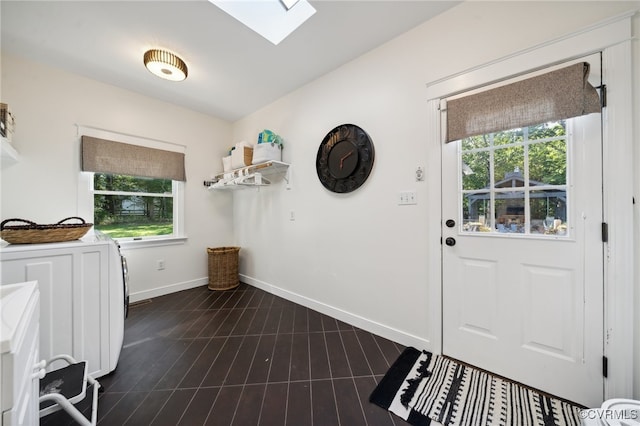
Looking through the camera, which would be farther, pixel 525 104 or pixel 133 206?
pixel 133 206

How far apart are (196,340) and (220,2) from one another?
2.71m

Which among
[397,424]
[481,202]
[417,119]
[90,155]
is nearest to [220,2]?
[417,119]

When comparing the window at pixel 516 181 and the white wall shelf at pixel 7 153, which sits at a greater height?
the white wall shelf at pixel 7 153

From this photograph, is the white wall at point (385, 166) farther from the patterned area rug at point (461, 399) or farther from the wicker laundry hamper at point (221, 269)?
the wicker laundry hamper at point (221, 269)

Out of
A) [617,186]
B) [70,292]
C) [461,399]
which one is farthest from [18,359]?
[617,186]

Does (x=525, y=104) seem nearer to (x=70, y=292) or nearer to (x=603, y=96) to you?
(x=603, y=96)

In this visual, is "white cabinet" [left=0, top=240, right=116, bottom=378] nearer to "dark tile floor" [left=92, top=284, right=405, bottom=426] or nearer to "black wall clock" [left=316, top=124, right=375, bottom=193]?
"dark tile floor" [left=92, top=284, right=405, bottom=426]

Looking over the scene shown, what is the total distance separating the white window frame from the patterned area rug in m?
3.07

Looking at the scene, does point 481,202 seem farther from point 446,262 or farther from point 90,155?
point 90,155

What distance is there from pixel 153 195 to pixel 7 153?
4.30 ft

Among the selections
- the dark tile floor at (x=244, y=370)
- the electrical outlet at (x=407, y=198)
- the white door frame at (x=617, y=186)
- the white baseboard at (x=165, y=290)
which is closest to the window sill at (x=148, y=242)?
the white baseboard at (x=165, y=290)

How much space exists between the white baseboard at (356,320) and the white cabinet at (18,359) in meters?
1.97

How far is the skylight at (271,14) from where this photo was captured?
5.59 feet

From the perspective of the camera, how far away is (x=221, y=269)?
319 centimetres
